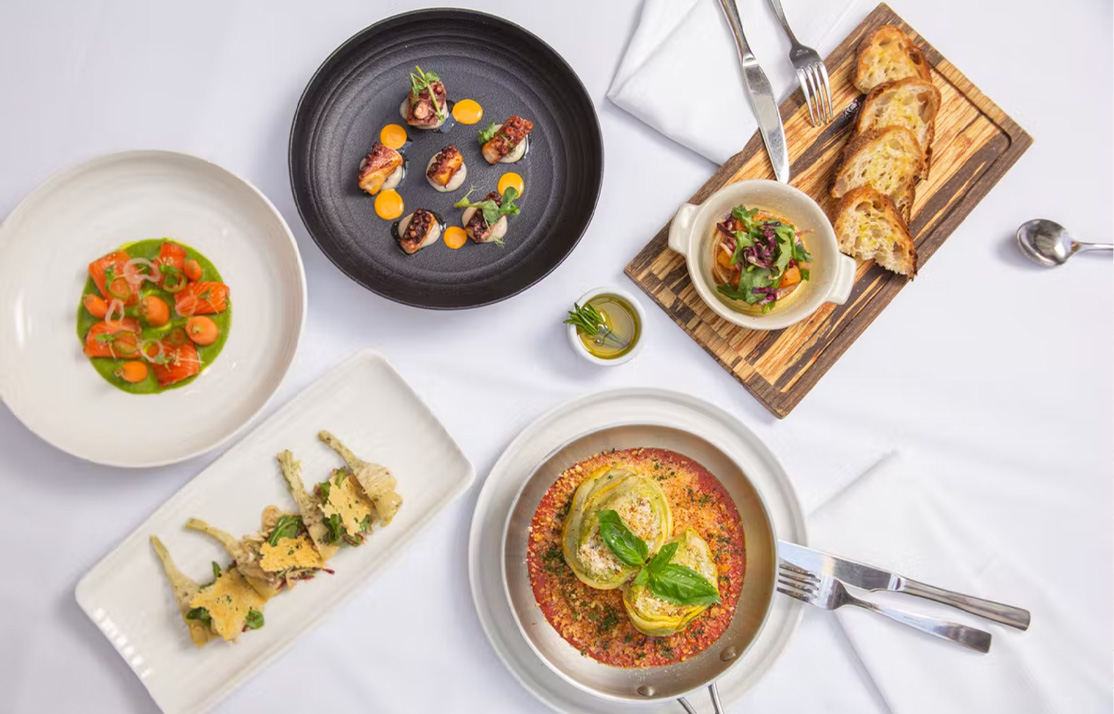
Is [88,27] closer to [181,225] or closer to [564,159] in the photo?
[181,225]

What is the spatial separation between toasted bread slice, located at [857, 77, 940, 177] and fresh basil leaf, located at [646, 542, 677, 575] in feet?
4.96

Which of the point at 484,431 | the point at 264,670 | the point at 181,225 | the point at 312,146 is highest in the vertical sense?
the point at 312,146

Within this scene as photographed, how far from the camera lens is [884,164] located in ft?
8.18

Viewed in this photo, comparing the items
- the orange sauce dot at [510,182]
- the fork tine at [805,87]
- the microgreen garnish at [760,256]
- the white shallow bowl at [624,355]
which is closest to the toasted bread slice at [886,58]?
the fork tine at [805,87]

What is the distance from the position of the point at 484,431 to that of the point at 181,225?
119 centimetres

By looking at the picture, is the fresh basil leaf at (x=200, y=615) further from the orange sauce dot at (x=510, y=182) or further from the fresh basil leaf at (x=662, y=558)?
the orange sauce dot at (x=510, y=182)

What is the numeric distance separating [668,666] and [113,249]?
220cm

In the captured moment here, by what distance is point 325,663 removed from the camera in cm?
246

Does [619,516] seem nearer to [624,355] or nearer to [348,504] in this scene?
[624,355]

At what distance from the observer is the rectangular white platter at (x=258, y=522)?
236 cm

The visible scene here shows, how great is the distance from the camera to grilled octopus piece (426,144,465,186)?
7.93 feet

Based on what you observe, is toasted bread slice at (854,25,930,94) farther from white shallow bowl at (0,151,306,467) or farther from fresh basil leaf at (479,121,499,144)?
white shallow bowl at (0,151,306,467)

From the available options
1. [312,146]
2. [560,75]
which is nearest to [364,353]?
[312,146]

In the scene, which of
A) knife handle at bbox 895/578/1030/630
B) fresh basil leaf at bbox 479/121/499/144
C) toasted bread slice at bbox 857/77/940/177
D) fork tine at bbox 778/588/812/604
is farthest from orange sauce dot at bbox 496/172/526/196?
knife handle at bbox 895/578/1030/630
